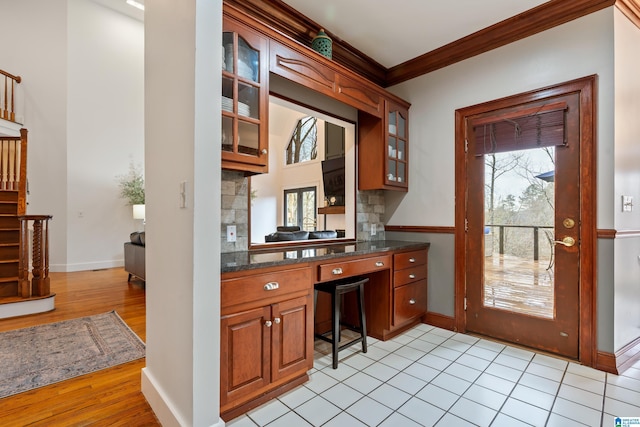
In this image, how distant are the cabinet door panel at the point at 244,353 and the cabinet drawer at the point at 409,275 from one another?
143 cm

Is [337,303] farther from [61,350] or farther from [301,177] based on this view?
[301,177]

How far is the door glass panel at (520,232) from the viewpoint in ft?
8.34

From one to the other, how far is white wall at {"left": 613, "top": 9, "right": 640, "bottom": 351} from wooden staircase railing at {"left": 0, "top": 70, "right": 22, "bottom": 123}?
8.38 meters

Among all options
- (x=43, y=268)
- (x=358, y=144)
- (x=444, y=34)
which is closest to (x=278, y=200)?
(x=358, y=144)

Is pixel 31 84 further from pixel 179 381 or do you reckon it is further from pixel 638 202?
pixel 638 202

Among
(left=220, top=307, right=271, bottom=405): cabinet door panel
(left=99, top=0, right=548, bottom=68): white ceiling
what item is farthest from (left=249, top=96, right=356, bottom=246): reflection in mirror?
(left=220, top=307, right=271, bottom=405): cabinet door panel

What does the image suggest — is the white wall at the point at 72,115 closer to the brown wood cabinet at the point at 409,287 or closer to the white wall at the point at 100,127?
the white wall at the point at 100,127

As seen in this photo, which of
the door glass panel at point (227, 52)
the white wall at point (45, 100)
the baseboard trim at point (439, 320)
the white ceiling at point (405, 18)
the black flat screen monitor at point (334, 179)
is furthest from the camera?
the white wall at point (45, 100)

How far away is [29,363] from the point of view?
2.26 metres

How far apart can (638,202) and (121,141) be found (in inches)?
315

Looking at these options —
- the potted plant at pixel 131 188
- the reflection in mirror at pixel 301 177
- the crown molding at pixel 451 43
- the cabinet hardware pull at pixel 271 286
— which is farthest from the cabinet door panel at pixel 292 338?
the potted plant at pixel 131 188

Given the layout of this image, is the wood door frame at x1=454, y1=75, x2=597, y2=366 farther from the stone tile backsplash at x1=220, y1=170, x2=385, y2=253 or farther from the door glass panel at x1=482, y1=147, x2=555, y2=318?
the stone tile backsplash at x1=220, y1=170, x2=385, y2=253

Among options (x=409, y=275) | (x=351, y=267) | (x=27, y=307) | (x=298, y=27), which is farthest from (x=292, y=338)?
(x=27, y=307)

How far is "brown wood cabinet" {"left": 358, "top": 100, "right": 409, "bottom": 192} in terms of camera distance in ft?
10.1
